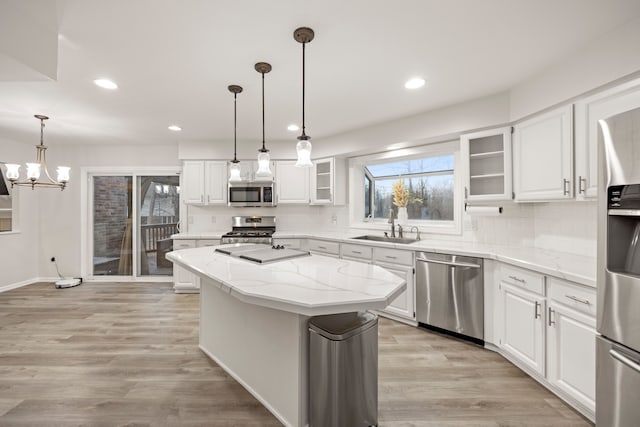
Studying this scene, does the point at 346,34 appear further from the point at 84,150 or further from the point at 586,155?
the point at 84,150

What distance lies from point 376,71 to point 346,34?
1.92 feet

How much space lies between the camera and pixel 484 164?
10.1 feet

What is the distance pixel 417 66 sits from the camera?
2.32 m

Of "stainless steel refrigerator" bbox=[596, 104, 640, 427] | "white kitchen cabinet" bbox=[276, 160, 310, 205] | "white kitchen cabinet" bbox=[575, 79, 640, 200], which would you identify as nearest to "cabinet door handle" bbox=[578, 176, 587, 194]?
"white kitchen cabinet" bbox=[575, 79, 640, 200]

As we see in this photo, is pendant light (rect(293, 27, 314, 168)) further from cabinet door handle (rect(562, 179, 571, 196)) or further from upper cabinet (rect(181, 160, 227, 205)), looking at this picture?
upper cabinet (rect(181, 160, 227, 205))

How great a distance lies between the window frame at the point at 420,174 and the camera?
3.52 meters

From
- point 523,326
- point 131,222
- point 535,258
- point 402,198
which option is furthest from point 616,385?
point 131,222

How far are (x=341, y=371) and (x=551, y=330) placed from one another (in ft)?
5.03

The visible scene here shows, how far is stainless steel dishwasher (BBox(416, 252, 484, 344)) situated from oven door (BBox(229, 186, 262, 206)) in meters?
2.68

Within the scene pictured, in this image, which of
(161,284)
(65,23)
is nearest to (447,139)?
(65,23)

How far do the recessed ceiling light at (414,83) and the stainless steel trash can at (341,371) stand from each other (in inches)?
80.2

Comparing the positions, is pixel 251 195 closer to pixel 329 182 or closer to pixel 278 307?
pixel 329 182

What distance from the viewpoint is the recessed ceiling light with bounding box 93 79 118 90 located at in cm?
255

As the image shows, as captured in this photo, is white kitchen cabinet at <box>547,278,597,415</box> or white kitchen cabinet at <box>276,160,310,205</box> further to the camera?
white kitchen cabinet at <box>276,160,310,205</box>
